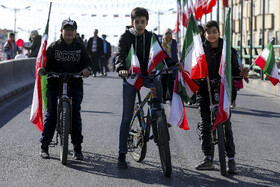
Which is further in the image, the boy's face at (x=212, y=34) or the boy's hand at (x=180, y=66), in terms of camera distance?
the boy's face at (x=212, y=34)

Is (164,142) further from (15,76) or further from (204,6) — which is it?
(204,6)

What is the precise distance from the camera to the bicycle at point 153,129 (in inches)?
244

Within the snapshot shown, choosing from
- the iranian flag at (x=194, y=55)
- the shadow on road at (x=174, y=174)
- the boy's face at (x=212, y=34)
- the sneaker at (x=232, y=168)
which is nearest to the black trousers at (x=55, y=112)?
the shadow on road at (x=174, y=174)

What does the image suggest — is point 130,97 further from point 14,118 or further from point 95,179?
point 14,118

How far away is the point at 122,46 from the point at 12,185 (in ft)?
6.22

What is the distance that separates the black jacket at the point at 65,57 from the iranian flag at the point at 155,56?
3.60 feet

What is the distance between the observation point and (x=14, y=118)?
11.6 meters

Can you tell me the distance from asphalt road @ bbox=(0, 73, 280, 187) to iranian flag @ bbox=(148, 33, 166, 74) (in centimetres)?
112

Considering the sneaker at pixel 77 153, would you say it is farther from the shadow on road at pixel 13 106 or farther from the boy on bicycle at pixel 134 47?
the shadow on road at pixel 13 106

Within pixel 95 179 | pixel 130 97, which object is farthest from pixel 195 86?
pixel 95 179

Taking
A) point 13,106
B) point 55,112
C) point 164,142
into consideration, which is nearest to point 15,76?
point 13,106

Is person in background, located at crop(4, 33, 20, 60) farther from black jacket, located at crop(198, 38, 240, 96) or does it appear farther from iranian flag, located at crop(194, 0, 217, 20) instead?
black jacket, located at crop(198, 38, 240, 96)

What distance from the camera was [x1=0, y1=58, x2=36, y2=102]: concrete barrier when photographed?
15781 millimetres

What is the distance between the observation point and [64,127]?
6.99m
